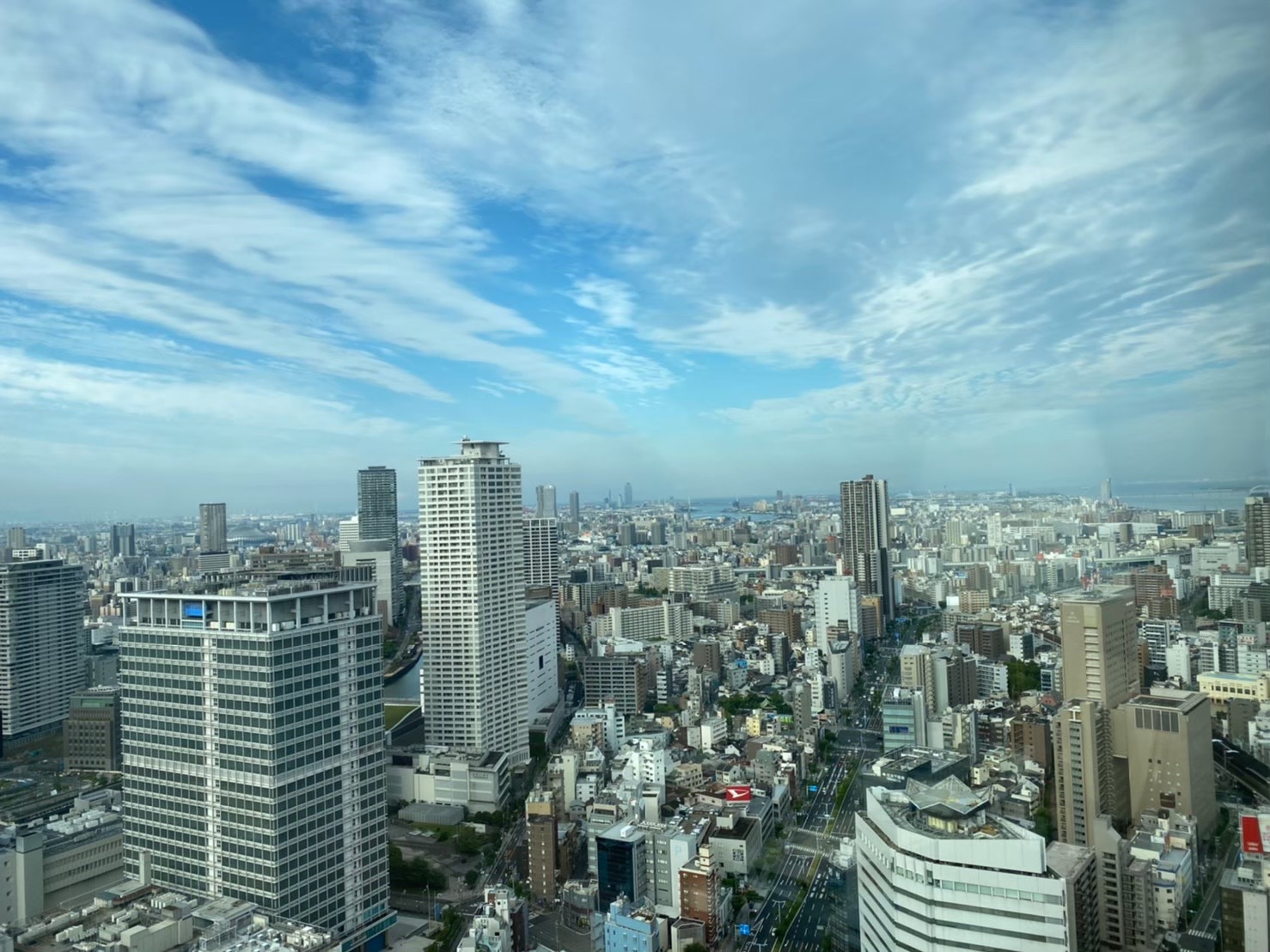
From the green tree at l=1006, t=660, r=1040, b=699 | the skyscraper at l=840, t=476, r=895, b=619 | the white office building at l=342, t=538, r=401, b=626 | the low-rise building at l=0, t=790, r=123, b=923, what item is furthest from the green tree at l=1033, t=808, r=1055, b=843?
the white office building at l=342, t=538, r=401, b=626

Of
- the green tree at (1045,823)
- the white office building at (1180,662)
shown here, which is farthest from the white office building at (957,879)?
the white office building at (1180,662)

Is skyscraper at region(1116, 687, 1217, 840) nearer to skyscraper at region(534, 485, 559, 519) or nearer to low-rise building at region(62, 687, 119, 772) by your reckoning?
low-rise building at region(62, 687, 119, 772)

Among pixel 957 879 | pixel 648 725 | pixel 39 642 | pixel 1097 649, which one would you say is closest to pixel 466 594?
pixel 648 725

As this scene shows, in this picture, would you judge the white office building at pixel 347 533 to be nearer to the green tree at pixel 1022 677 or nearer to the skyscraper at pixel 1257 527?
the green tree at pixel 1022 677

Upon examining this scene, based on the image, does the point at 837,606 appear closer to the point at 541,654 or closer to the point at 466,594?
the point at 541,654

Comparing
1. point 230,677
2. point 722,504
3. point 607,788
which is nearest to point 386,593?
point 722,504

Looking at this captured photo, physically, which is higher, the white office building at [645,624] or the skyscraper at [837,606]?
the skyscraper at [837,606]
